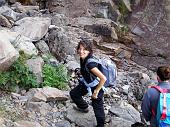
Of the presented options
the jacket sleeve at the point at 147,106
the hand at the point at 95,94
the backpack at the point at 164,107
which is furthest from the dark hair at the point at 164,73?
the hand at the point at 95,94

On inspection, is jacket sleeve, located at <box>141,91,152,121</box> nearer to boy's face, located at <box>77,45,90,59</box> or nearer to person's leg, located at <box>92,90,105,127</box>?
person's leg, located at <box>92,90,105,127</box>

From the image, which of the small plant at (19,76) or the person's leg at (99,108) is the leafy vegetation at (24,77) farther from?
the person's leg at (99,108)

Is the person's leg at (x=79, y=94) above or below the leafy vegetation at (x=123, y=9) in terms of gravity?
above

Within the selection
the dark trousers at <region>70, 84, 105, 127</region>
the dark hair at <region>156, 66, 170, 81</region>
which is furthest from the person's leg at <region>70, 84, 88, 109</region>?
the dark hair at <region>156, 66, 170, 81</region>

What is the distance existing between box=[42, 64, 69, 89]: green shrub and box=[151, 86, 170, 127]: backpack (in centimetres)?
302

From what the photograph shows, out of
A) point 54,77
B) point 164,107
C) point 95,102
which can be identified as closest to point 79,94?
point 95,102

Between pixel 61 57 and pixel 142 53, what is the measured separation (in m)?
4.34

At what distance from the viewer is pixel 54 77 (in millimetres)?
7531

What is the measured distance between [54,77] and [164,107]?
3248 millimetres

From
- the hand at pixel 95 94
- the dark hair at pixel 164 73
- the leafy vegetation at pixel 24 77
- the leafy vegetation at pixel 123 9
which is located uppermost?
the dark hair at pixel 164 73

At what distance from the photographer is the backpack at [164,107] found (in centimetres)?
473

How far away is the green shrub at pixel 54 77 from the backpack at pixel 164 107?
119 inches

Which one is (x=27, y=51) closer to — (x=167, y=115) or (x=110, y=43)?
(x=167, y=115)

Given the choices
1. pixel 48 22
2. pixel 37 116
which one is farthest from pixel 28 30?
pixel 37 116
